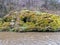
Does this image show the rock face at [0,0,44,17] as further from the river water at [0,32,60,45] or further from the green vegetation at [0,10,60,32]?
the river water at [0,32,60,45]

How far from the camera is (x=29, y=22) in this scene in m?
17.2

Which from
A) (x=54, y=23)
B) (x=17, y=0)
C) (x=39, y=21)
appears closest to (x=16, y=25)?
(x=39, y=21)

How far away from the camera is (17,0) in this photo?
24.0 metres

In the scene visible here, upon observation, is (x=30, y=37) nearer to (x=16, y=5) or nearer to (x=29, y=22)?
(x=29, y=22)

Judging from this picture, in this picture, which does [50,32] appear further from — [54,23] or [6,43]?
[6,43]

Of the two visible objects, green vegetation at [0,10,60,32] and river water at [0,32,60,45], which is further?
green vegetation at [0,10,60,32]

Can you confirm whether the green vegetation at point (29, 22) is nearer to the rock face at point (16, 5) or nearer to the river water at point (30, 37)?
the river water at point (30, 37)

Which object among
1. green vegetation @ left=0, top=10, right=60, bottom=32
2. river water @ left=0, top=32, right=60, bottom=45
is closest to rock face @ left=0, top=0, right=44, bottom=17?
green vegetation @ left=0, top=10, right=60, bottom=32

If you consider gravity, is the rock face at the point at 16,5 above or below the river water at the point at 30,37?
above

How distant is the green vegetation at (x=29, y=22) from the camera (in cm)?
1611

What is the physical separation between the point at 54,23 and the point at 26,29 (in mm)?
2173

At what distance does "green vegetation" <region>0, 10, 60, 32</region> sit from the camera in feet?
52.9

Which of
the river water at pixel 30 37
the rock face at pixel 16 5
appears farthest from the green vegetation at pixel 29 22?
the rock face at pixel 16 5

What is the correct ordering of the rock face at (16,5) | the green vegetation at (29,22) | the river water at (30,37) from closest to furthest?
1. the river water at (30,37)
2. the green vegetation at (29,22)
3. the rock face at (16,5)
